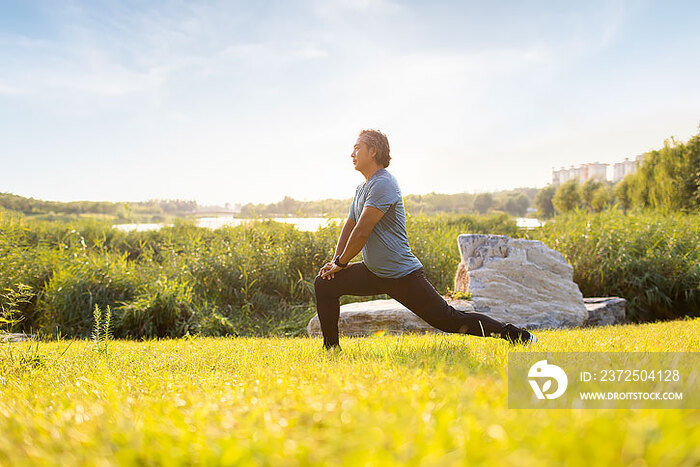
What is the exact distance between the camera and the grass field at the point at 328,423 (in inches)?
55.4

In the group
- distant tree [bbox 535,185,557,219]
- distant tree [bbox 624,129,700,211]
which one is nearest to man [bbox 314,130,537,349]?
distant tree [bbox 624,129,700,211]

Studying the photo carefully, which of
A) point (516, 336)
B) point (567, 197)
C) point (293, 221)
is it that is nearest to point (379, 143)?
point (516, 336)

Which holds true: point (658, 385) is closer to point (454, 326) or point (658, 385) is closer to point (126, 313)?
point (454, 326)

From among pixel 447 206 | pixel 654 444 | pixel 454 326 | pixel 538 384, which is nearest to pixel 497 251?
pixel 454 326

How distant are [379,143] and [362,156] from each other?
198 mm

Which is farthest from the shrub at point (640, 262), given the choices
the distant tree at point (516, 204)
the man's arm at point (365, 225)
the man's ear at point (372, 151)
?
the distant tree at point (516, 204)

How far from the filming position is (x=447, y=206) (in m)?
17.5

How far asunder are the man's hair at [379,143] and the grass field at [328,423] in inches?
78.9

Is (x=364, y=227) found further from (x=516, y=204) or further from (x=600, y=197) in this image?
(x=600, y=197)

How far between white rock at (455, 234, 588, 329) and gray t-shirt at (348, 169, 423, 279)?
3.33 m

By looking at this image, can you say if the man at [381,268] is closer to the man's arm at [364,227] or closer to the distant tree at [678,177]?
the man's arm at [364,227]

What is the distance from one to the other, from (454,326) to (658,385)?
2127mm

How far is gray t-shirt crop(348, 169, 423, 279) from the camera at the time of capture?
401cm

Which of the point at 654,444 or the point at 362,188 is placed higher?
the point at 362,188
